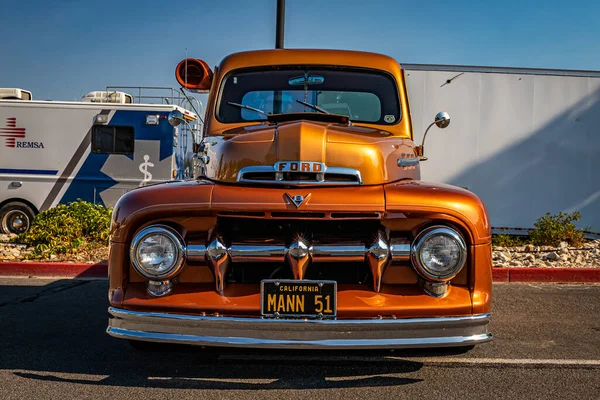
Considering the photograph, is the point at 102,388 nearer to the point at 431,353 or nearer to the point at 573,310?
the point at 431,353

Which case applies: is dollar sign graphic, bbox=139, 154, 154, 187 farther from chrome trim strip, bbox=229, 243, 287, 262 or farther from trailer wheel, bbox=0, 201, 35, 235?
chrome trim strip, bbox=229, 243, 287, 262

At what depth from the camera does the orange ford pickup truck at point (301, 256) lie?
3135mm

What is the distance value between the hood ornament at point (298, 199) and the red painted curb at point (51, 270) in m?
5.46

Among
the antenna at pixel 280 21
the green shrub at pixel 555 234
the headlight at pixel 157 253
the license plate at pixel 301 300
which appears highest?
the antenna at pixel 280 21

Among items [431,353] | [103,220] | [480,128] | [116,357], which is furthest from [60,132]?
[431,353]

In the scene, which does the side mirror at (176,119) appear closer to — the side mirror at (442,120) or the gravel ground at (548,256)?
the side mirror at (442,120)

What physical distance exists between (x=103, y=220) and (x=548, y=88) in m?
8.52

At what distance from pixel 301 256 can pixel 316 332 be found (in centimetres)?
40

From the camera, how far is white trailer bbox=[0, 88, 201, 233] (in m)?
12.2

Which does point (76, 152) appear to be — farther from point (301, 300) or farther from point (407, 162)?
point (301, 300)

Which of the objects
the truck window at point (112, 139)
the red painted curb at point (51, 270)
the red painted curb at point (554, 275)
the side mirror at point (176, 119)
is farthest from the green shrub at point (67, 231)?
the red painted curb at point (554, 275)

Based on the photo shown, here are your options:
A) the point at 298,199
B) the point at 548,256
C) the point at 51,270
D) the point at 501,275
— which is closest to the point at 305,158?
the point at 298,199

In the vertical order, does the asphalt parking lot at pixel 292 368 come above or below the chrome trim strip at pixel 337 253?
below

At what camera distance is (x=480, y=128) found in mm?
12086
